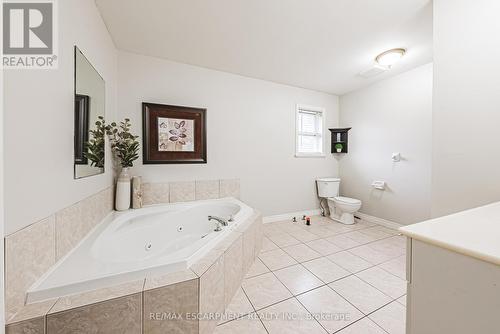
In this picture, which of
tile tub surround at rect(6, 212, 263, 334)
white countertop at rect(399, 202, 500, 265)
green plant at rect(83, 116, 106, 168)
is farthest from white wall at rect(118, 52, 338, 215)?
white countertop at rect(399, 202, 500, 265)

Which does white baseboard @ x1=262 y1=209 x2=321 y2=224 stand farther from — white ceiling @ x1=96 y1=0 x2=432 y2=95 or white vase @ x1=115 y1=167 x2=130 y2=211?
white ceiling @ x1=96 y1=0 x2=432 y2=95

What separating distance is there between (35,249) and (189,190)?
1.62 meters

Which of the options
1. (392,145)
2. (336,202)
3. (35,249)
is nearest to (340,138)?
(392,145)

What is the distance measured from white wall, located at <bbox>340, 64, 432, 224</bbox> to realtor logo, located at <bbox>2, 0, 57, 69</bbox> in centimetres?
363

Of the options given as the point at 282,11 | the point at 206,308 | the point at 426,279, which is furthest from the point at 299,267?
the point at 282,11

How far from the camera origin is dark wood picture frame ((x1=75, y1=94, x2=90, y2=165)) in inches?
48.7

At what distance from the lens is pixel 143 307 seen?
88 cm

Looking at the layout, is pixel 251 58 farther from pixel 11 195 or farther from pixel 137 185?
pixel 11 195

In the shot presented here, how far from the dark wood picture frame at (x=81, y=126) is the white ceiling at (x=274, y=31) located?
888mm

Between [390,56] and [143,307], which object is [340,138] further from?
[143,307]

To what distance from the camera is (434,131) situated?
4.86 ft

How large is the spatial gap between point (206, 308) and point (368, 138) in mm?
3280

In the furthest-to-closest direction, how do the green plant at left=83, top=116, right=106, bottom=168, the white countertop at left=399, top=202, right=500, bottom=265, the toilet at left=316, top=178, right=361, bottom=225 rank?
the toilet at left=316, top=178, right=361, bottom=225 → the green plant at left=83, top=116, right=106, bottom=168 → the white countertop at left=399, top=202, right=500, bottom=265

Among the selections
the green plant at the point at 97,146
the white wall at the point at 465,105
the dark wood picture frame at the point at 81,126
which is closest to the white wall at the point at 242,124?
the green plant at the point at 97,146
